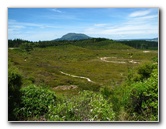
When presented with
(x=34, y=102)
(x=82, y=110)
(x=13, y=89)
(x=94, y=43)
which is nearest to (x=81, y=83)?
(x=82, y=110)

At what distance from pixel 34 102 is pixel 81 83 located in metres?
0.75

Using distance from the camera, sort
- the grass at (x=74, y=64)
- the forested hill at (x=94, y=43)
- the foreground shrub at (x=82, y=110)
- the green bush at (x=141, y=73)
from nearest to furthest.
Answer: the foreground shrub at (x=82, y=110) < the forested hill at (x=94, y=43) < the grass at (x=74, y=64) < the green bush at (x=141, y=73)

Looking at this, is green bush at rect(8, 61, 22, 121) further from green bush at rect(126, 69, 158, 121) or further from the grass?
green bush at rect(126, 69, 158, 121)

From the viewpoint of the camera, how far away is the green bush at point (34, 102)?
6.64 metres

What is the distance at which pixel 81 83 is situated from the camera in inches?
273

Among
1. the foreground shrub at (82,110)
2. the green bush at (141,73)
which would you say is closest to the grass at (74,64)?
the green bush at (141,73)

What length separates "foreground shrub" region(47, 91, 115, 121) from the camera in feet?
21.6

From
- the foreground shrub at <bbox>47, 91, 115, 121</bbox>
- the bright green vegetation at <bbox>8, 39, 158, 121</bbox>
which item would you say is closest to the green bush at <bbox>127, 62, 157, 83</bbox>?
the bright green vegetation at <bbox>8, 39, 158, 121</bbox>

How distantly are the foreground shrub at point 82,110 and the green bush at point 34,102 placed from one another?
0.38 ft

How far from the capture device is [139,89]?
6.73 m

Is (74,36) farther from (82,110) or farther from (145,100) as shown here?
(145,100)

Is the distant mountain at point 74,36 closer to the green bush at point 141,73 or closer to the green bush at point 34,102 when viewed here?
the green bush at point 34,102

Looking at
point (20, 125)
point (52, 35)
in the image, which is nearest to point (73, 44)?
point (52, 35)

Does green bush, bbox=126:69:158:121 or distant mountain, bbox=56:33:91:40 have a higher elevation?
distant mountain, bbox=56:33:91:40
